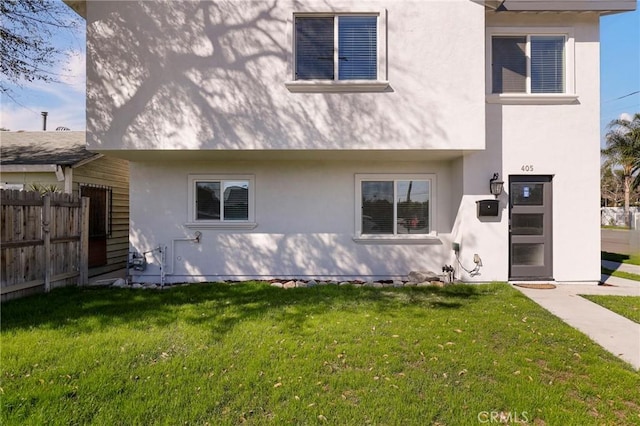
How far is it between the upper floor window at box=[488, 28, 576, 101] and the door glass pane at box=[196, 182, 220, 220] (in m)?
6.40

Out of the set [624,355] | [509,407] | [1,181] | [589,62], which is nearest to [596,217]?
[589,62]

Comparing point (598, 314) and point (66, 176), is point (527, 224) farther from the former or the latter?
point (66, 176)

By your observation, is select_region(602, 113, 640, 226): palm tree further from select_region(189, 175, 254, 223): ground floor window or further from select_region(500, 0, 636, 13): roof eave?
select_region(189, 175, 254, 223): ground floor window

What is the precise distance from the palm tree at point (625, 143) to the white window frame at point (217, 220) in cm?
3120

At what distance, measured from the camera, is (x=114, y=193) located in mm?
10336

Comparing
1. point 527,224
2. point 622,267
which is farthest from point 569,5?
point 622,267

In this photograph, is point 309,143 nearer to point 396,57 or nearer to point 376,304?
point 396,57

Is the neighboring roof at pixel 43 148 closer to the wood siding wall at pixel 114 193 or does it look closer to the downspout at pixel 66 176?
→ the downspout at pixel 66 176

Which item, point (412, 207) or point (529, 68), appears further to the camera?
point (412, 207)

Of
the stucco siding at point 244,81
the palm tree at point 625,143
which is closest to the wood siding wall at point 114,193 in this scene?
the stucco siding at point 244,81

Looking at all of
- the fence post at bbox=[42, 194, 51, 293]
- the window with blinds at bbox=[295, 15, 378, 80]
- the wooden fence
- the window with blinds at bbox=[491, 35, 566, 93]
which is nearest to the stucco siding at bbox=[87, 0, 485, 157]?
the window with blinds at bbox=[295, 15, 378, 80]

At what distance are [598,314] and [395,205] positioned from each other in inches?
159

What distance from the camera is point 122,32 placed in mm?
6688

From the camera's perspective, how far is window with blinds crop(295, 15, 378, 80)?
265 inches
